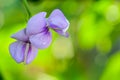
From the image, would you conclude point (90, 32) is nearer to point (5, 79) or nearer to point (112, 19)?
point (112, 19)

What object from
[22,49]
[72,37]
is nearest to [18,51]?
[22,49]

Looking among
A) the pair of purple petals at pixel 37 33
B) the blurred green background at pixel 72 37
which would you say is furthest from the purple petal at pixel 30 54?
the blurred green background at pixel 72 37

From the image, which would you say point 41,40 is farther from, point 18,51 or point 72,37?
point 72,37

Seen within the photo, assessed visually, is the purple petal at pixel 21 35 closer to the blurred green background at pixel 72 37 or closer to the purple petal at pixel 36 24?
the purple petal at pixel 36 24

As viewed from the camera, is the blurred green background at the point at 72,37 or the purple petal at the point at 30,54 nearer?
the purple petal at the point at 30,54

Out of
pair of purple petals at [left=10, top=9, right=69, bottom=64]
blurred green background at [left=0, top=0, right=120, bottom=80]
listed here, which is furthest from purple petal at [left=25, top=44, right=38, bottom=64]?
blurred green background at [left=0, top=0, right=120, bottom=80]

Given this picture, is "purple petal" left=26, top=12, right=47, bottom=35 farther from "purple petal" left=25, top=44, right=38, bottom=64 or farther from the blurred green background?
the blurred green background
